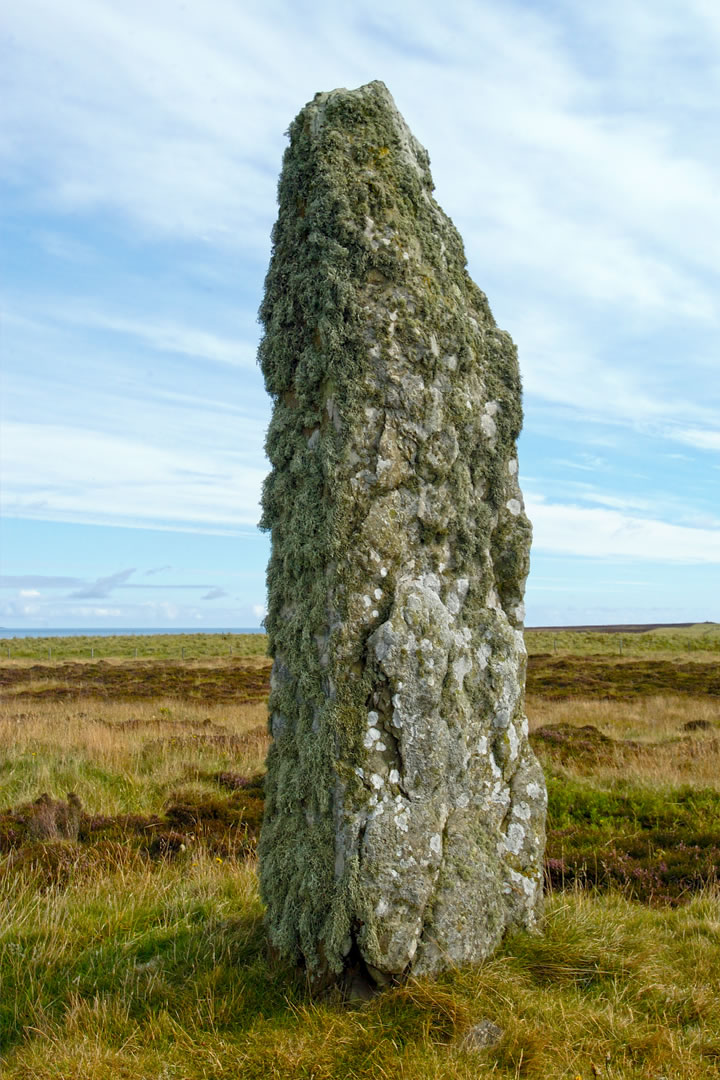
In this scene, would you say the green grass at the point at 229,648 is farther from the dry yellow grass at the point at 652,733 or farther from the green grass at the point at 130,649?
the dry yellow grass at the point at 652,733

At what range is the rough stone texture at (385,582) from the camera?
3691 mm

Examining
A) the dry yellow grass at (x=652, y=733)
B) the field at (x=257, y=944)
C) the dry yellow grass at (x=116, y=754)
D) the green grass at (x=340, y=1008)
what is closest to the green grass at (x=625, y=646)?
the dry yellow grass at (x=652, y=733)

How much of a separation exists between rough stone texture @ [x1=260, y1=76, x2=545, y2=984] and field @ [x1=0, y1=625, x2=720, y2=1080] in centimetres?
31

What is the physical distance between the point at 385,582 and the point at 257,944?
83.2 inches

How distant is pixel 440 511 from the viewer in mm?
4070

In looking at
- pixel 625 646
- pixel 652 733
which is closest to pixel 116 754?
pixel 652 733

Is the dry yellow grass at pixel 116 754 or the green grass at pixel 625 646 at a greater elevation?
the dry yellow grass at pixel 116 754

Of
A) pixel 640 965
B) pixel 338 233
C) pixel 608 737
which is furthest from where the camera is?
pixel 608 737

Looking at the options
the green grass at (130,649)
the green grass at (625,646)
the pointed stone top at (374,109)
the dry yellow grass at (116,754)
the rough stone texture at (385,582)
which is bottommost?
the green grass at (130,649)

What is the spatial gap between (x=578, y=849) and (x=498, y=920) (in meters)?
3.43

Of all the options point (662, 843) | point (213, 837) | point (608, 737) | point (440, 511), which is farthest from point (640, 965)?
point (608, 737)

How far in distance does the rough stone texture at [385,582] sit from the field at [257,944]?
1.02 feet

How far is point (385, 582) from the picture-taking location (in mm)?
3881

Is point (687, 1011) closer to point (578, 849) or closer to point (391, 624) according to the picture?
point (391, 624)
